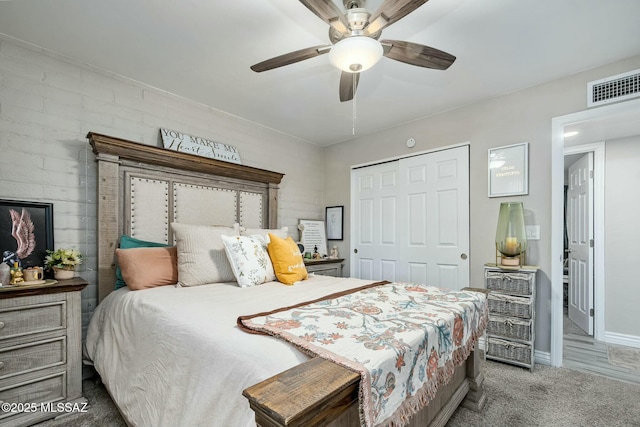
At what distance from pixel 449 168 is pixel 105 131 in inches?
134

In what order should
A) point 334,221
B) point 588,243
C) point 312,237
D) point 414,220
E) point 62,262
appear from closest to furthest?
point 62,262
point 588,243
point 414,220
point 312,237
point 334,221

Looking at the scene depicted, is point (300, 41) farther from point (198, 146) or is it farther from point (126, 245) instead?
point (126, 245)

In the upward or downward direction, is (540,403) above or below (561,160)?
below

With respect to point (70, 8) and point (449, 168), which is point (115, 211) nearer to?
point (70, 8)

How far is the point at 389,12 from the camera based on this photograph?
4.58 ft

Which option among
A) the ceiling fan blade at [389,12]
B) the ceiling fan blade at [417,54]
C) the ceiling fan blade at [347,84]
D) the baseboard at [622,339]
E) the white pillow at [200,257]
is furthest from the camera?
the baseboard at [622,339]

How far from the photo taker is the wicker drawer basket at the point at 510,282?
2.44 meters

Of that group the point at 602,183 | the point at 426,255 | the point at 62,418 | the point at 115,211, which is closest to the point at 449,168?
the point at 426,255

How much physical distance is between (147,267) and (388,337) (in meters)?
1.85

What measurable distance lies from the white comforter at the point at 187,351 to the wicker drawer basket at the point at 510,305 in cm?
134

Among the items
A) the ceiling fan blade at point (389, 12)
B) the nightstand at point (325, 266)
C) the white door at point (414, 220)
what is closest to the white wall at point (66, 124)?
the nightstand at point (325, 266)

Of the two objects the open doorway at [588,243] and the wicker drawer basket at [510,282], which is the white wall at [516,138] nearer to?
the wicker drawer basket at [510,282]

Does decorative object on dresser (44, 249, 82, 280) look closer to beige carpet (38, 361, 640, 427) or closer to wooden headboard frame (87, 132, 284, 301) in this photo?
wooden headboard frame (87, 132, 284, 301)

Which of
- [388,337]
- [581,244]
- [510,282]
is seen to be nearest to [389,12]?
[388,337]
